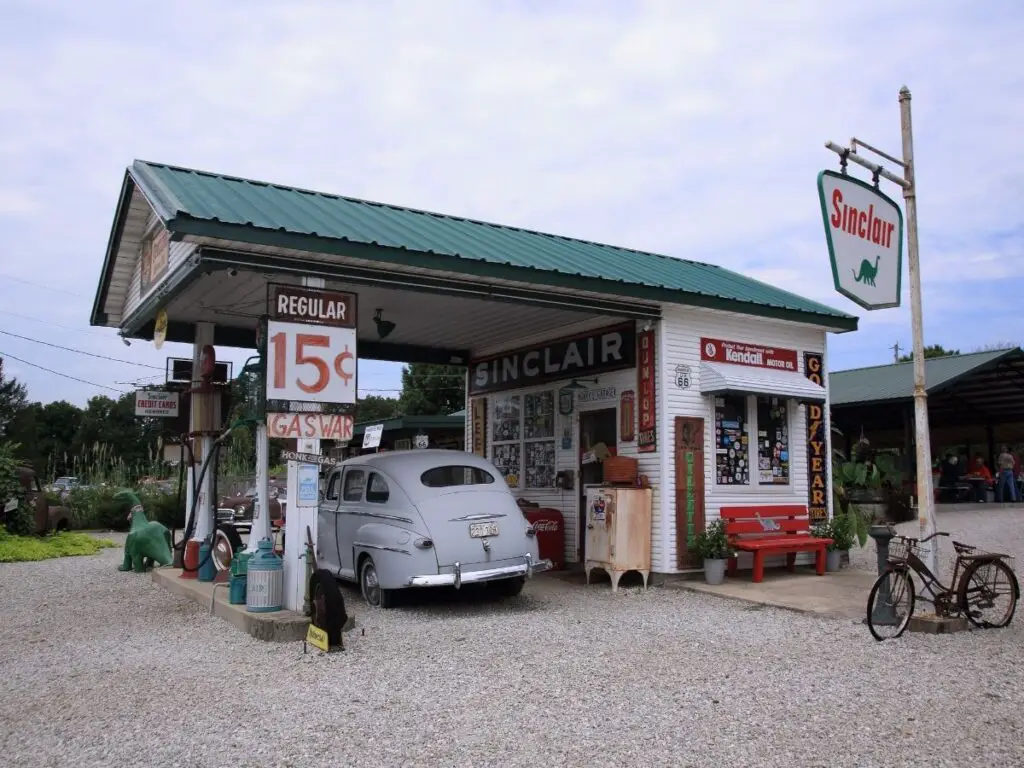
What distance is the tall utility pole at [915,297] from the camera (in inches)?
336

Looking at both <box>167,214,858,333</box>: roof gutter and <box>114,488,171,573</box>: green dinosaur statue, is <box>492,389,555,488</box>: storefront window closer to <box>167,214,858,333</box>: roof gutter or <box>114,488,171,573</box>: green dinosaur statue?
<box>167,214,858,333</box>: roof gutter

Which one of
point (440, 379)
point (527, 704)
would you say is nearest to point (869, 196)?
point (527, 704)

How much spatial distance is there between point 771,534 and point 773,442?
139 centimetres

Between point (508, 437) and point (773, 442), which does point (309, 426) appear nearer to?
point (508, 437)

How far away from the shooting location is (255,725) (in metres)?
5.37

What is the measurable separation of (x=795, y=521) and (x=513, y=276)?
18.0 feet

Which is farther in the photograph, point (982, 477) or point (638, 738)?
point (982, 477)

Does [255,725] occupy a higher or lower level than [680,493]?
lower

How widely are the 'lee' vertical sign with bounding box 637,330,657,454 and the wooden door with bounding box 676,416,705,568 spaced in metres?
0.34

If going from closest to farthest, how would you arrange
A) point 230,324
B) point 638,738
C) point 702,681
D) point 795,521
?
point 638,738 < point 702,681 < point 795,521 < point 230,324

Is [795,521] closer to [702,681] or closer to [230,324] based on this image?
[702,681]

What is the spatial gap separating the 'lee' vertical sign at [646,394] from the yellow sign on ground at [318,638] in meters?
5.42

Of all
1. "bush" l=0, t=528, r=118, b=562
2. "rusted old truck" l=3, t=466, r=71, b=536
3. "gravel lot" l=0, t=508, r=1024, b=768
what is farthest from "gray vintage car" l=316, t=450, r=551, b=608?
"rusted old truck" l=3, t=466, r=71, b=536

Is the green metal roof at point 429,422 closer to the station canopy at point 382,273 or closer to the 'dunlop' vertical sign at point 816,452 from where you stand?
the station canopy at point 382,273
